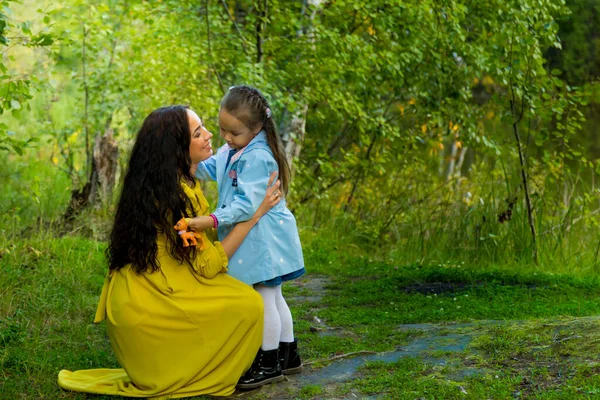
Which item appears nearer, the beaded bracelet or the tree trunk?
the beaded bracelet

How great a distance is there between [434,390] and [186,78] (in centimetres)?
528

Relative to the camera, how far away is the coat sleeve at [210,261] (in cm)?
362

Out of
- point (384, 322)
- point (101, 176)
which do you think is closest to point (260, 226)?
point (384, 322)

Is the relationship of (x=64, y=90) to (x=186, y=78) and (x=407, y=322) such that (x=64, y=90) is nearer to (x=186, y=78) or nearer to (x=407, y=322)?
(x=186, y=78)

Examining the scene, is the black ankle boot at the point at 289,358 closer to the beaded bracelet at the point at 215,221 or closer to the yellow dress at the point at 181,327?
the yellow dress at the point at 181,327

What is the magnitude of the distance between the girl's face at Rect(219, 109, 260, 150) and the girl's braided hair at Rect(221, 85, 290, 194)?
0.02 metres

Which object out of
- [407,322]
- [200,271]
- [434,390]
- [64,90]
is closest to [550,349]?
[434,390]

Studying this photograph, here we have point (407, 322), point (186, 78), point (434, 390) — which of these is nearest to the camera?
point (434, 390)

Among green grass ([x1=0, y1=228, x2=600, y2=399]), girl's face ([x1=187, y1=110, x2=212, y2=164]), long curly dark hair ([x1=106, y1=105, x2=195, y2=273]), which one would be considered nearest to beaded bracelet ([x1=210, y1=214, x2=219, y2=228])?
long curly dark hair ([x1=106, y1=105, x2=195, y2=273])

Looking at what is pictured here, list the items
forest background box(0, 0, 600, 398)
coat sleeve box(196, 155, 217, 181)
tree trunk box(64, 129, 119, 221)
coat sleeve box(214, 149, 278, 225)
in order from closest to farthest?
coat sleeve box(214, 149, 278, 225) → coat sleeve box(196, 155, 217, 181) → forest background box(0, 0, 600, 398) → tree trunk box(64, 129, 119, 221)

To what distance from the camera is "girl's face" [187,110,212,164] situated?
3.78 meters

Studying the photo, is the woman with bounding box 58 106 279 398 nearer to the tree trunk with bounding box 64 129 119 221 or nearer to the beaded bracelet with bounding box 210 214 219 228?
the beaded bracelet with bounding box 210 214 219 228

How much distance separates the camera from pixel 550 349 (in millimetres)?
3875

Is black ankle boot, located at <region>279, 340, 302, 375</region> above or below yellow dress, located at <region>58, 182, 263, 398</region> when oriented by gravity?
below
